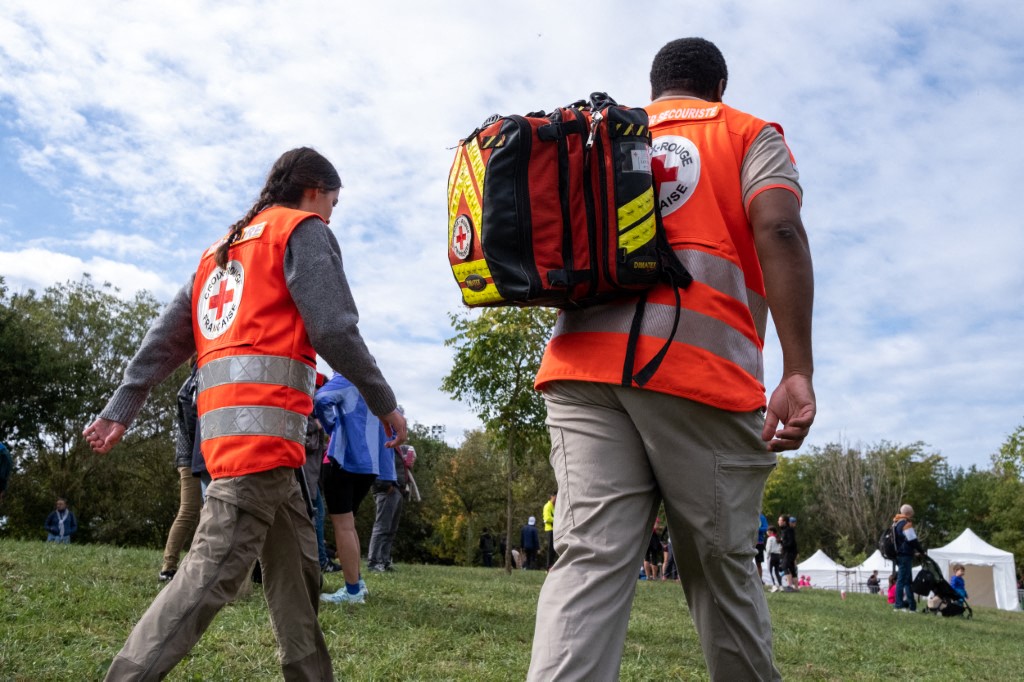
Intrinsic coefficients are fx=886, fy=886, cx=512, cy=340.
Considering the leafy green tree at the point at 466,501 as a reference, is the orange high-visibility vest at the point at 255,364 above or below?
below

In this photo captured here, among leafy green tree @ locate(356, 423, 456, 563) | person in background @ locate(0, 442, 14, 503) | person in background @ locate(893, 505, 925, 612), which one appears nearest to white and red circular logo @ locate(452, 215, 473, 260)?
person in background @ locate(0, 442, 14, 503)

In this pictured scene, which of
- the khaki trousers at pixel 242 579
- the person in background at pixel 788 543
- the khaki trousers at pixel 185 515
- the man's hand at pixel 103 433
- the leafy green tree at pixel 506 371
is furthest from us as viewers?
the person in background at pixel 788 543

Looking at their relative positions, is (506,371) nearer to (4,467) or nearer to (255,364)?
(4,467)

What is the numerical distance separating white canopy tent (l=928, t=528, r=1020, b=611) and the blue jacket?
33386 mm

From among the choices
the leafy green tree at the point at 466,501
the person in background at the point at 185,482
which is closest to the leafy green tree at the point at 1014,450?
the leafy green tree at the point at 466,501

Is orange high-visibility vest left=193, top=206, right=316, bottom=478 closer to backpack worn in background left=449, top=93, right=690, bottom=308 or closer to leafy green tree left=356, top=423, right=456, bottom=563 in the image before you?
backpack worn in background left=449, top=93, right=690, bottom=308

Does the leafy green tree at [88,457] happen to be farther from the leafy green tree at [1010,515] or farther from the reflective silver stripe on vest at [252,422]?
the leafy green tree at [1010,515]

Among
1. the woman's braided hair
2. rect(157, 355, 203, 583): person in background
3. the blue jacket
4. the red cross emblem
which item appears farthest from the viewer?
the blue jacket

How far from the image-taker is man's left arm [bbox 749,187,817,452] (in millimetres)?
2383

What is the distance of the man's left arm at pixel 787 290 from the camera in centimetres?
238

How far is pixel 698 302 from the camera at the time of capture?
2338mm

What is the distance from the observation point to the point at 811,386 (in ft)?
7.81

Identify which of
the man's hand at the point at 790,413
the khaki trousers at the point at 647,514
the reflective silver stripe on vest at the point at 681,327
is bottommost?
the khaki trousers at the point at 647,514

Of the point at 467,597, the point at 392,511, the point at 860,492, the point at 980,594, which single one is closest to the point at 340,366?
the point at 467,597
